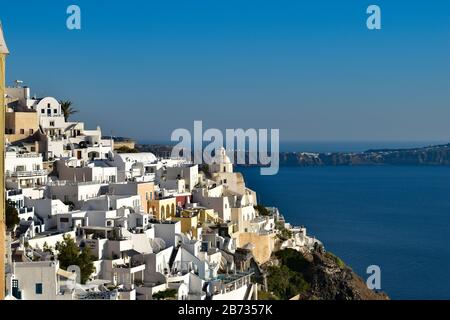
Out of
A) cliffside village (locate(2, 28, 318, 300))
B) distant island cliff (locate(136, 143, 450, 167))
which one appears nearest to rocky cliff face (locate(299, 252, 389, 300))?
cliffside village (locate(2, 28, 318, 300))

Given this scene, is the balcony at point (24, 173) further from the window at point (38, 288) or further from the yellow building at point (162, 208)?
the window at point (38, 288)

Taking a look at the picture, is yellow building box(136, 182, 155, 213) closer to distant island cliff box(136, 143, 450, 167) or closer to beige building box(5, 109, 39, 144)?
beige building box(5, 109, 39, 144)

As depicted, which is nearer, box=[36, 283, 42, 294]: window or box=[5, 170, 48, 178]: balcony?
box=[36, 283, 42, 294]: window

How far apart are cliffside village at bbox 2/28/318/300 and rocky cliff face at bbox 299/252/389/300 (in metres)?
1.27

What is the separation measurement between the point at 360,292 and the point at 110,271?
16.0 meters

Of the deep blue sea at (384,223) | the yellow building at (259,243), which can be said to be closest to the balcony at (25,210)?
the yellow building at (259,243)

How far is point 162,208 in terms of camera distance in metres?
28.2

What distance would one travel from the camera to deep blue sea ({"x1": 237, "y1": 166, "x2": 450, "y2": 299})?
1775 inches

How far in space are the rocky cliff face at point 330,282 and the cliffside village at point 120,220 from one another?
127cm

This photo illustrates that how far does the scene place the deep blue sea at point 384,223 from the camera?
45.1m

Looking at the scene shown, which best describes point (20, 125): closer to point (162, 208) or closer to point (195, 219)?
point (162, 208)

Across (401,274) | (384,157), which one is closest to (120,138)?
(401,274)

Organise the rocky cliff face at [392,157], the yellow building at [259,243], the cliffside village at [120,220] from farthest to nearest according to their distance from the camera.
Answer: the rocky cliff face at [392,157], the yellow building at [259,243], the cliffside village at [120,220]
